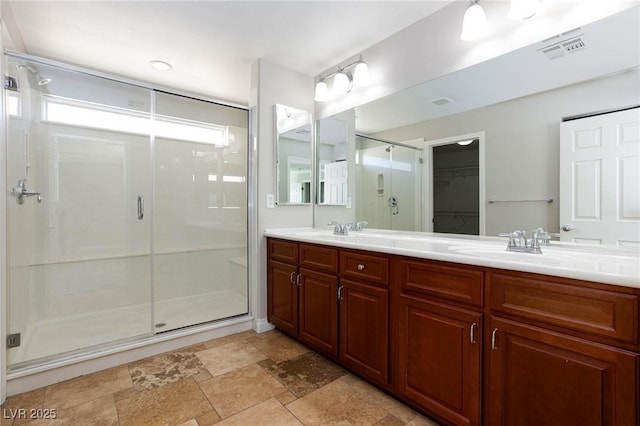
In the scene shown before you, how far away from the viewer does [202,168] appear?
133 inches

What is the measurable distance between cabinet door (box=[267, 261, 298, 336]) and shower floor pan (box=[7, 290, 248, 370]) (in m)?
0.35

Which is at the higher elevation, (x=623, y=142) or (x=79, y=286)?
(x=623, y=142)

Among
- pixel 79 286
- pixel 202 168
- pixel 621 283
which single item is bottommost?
pixel 79 286

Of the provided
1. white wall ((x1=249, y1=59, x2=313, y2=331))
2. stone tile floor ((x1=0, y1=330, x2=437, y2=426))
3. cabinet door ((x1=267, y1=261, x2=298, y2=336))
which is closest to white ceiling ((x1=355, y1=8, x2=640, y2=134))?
white wall ((x1=249, y1=59, x2=313, y2=331))

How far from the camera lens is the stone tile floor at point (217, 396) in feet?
5.06

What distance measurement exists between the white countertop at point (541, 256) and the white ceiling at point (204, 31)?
150 cm

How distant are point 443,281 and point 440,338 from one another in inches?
10.4

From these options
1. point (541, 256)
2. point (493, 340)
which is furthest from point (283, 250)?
point (541, 256)

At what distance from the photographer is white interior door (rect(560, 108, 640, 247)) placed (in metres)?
1.32

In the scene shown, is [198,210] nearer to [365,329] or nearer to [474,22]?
[365,329]

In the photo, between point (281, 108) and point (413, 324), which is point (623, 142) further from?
point (281, 108)

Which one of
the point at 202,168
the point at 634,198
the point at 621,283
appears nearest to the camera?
the point at 621,283

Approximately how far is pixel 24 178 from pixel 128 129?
3.38 ft

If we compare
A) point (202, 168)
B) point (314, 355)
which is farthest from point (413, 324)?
point (202, 168)
